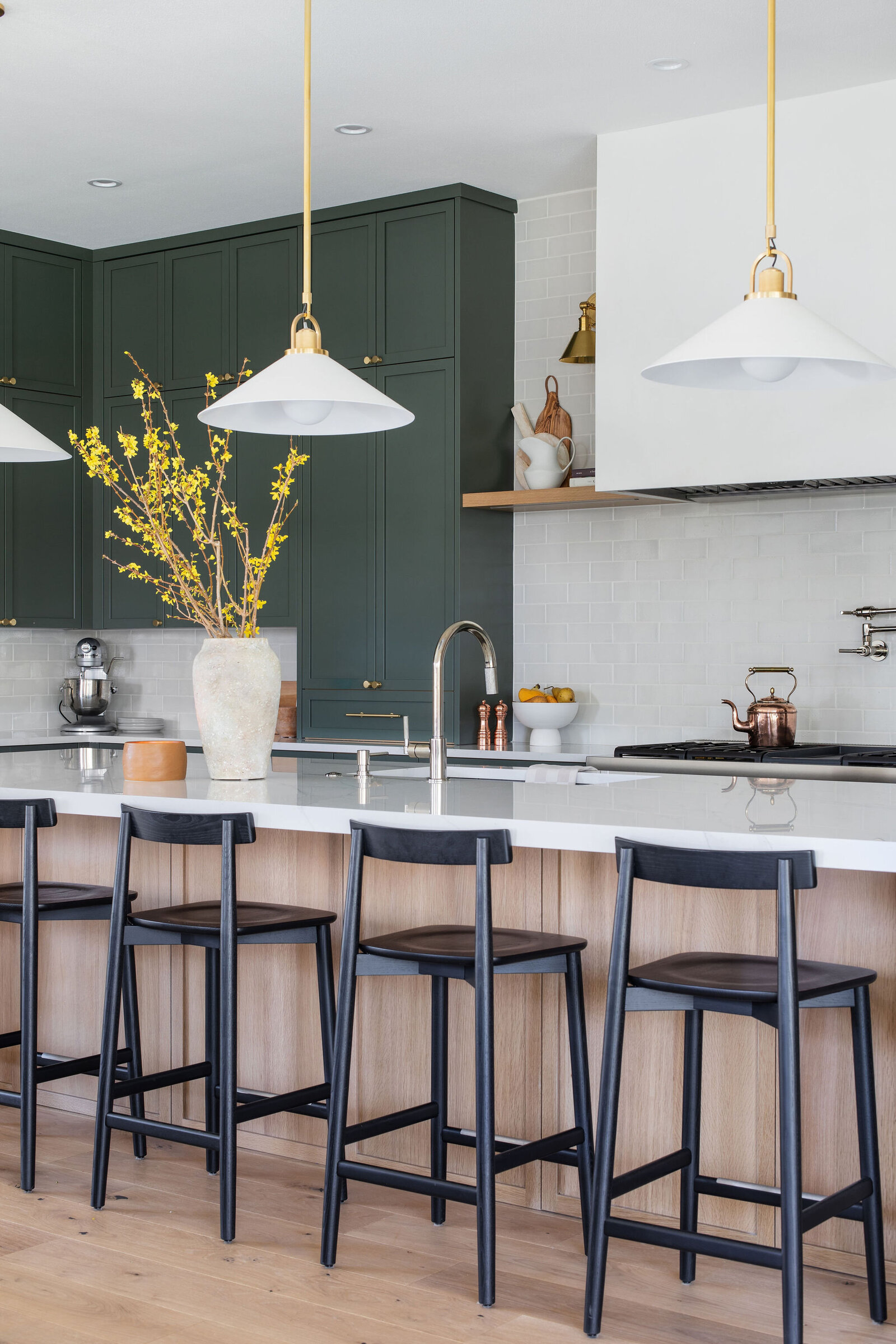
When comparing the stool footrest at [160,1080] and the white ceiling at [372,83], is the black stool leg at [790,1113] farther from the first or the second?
the white ceiling at [372,83]

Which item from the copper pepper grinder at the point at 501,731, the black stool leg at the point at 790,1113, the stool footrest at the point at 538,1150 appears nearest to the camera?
the black stool leg at the point at 790,1113

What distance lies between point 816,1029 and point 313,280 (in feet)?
12.8

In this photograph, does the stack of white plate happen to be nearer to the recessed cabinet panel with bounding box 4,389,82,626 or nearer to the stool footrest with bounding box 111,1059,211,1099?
the recessed cabinet panel with bounding box 4,389,82,626

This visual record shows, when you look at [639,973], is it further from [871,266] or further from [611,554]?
[611,554]

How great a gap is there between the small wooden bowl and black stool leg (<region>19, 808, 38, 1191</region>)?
1.08ft

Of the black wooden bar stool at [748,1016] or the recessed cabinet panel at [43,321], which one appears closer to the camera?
the black wooden bar stool at [748,1016]

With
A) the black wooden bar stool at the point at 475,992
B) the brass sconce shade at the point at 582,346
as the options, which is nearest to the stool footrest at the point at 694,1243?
the black wooden bar stool at the point at 475,992

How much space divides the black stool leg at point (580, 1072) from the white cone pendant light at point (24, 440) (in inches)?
64.4

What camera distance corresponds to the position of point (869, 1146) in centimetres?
A: 260

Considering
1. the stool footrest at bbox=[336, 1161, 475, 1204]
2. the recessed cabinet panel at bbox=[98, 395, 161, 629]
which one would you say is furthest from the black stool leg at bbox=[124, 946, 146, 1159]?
the recessed cabinet panel at bbox=[98, 395, 161, 629]

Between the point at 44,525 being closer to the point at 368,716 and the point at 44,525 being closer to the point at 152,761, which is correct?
the point at 368,716

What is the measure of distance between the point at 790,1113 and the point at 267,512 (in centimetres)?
410

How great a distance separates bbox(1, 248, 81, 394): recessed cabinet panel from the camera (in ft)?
20.4

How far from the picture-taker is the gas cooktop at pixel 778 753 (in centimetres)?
450
